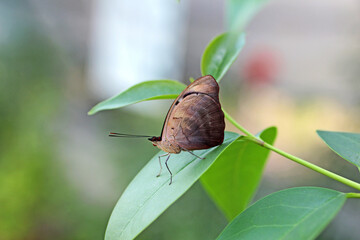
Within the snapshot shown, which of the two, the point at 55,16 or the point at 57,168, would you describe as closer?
the point at 57,168

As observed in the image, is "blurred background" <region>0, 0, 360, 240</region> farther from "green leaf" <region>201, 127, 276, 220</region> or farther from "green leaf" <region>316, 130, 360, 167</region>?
"green leaf" <region>316, 130, 360, 167</region>

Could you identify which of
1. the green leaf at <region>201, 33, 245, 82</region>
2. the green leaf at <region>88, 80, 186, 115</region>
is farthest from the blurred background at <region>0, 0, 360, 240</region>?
the green leaf at <region>88, 80, 186, 115</region>

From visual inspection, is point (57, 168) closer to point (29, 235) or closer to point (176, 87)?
point (29, 235)

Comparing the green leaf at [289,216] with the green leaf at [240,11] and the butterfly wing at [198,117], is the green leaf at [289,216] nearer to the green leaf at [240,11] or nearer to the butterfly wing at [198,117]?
the butterfly wing at [198,117]

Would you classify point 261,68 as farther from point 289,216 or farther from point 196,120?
point 289,216

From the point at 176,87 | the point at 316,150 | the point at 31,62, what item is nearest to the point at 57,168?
the point at 31,62

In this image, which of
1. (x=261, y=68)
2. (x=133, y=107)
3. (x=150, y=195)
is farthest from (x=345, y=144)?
(x=133, y=107)

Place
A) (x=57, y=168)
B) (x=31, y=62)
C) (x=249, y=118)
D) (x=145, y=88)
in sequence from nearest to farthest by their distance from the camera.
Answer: (x=145, y=88) → (x=57, y=168) → (x=31, y=62) → (x=249, y=118)
